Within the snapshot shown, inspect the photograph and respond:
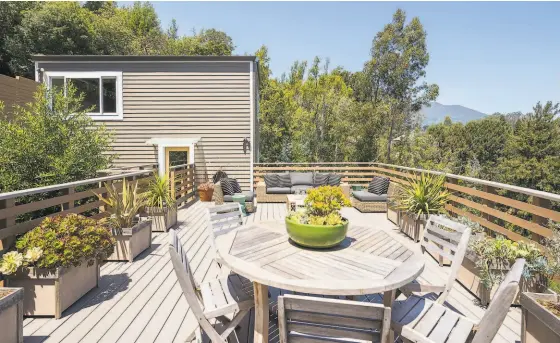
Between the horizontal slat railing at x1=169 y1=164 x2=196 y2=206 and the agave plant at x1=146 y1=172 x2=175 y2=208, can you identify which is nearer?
the agave plant at x1=146 y1=172 x2=175 y2=208

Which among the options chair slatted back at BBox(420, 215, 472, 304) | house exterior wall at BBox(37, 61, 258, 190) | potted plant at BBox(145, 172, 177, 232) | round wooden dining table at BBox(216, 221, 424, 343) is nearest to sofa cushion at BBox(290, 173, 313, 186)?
house exterior wall at BBox(37, 61, 258, 190)

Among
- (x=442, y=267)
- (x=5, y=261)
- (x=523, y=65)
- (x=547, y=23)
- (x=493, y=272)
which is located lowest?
(x=442, y=267)

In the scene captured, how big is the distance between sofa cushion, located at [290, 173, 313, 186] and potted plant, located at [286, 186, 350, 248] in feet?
20.5

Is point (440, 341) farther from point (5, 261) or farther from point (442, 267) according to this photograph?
point (5, 261)

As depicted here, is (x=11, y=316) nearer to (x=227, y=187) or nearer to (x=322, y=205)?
(x=322, y=205)

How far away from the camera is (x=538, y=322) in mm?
1902

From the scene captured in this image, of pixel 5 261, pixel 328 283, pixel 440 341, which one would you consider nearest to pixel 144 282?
pixel 5 261

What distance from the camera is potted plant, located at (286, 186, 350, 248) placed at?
213 centimetres

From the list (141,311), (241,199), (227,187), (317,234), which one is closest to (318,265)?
(317,234)

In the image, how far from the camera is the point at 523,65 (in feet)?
45.6

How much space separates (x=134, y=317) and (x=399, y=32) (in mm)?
16425

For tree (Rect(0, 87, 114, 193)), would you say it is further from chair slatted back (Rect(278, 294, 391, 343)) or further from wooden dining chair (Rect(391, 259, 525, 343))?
wooden dining chair (Rect(391, 259, 525, 343))

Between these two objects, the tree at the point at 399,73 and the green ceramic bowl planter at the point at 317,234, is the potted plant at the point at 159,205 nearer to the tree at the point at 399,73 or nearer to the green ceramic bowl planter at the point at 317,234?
the green ceramic bowl planter at the point at 317,234

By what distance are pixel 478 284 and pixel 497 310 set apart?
1889 mm
